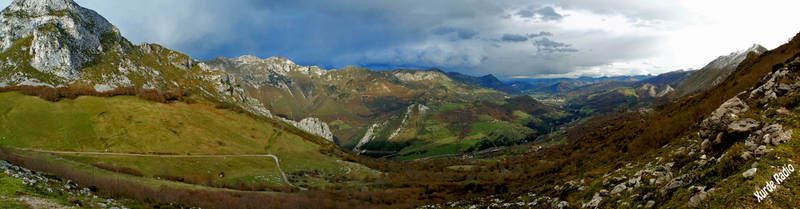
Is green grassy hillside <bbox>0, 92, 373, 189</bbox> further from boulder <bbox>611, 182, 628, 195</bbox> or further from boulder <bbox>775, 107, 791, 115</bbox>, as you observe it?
boulder <bbox>775, 107, 791, 115</bbox>

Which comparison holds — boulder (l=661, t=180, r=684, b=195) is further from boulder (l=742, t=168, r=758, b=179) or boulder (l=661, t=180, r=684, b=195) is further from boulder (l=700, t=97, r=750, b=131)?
boulder (l=700, t=97, r=750, b=131)

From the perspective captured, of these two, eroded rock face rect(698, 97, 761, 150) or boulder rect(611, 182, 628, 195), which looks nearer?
eroded rock face rect(698, 97, 761, 150)

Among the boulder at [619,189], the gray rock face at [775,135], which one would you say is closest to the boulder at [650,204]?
the boulder at [619,189]

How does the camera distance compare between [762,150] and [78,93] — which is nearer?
[762,150]

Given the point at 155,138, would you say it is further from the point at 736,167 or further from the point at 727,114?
the point at 727,114

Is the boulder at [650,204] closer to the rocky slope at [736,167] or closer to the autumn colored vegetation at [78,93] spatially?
the rocky slope at [736,167]

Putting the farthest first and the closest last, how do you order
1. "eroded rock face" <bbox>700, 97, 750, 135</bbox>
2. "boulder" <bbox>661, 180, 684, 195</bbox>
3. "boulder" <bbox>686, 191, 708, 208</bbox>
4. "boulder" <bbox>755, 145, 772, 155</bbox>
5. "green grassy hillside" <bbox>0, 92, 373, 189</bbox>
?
"green grassy hillside" <bbox>0, 92, 373, 189</bbox> < "eroded rock face" <bbox>700, 97, 750, 135</bbox> < "boulder" <bbox>661, 180, 684, 195</bbox> < "boulder" <bbox>755, 145, 772, 155</bbox> < "boulder" <bbox>686, 191, 708, 208</bbox>

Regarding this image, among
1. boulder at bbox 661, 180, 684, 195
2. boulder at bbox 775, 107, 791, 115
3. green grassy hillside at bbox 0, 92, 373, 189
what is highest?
boulder at bbox 775, 107, 791, 115

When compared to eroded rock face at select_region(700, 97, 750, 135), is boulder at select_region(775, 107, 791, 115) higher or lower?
higher

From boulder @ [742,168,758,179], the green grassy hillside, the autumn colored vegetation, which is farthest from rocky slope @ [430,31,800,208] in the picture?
the autumn colored vegetation

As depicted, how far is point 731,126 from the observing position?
59.5ft

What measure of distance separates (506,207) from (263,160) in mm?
147685

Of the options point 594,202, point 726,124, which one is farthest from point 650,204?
point 726,124

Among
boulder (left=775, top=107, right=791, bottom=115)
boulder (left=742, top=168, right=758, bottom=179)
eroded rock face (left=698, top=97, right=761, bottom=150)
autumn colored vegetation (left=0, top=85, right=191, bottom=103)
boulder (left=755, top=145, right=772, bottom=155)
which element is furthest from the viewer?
autumn colored vegetation (left=0, top=85, right=191, bottom=103)
